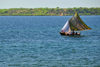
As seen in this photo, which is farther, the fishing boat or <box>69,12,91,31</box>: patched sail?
<box>69,12,91,31</box>: patched sail

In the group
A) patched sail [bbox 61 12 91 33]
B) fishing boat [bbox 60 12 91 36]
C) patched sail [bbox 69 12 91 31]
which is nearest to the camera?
fishing boat [bbox 60 12 91 36]

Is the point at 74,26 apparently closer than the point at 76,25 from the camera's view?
Yes

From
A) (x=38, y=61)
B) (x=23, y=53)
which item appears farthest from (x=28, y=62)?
(x=23, y=53)

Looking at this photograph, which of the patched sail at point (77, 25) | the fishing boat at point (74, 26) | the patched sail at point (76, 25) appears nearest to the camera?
the fishing boat at point (74, 26)

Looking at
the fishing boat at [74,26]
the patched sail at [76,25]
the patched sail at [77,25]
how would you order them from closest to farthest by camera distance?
1. the fishing boat at [74,26]
2. the patched sail at [76,25]
3. the patched sail at [77,25]

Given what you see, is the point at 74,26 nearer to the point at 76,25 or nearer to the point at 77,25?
the point at 76,25

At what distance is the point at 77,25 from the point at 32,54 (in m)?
38.9

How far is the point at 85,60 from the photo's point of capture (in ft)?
173

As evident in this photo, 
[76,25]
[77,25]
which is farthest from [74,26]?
[77,25]

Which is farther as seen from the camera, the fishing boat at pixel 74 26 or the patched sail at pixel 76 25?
the patched sail at pixel 76 25

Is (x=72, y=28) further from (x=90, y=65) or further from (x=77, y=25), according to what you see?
(x=90, y=65)

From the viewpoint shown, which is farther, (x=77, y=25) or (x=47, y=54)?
(x=77, y=25)

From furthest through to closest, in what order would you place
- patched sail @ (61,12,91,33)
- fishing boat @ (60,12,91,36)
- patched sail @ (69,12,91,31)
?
patched sail @ (69,12,91,31) < patched sail @ (61,12,91,33) < fishing boat @ (60,12,91,36)

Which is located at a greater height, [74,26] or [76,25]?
[76,25]
